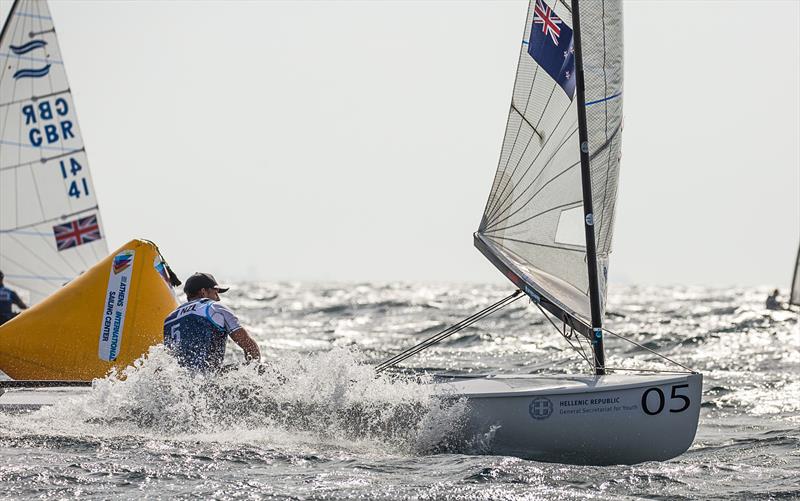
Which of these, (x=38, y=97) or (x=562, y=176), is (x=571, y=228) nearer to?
(x=562, y=176)

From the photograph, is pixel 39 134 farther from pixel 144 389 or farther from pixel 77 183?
pixel 144 389

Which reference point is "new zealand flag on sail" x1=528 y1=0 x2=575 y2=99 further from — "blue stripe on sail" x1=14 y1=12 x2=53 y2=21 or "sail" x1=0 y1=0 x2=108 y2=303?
"blue stripe on sail" x1=14 y1=12 x2=53 y2=21

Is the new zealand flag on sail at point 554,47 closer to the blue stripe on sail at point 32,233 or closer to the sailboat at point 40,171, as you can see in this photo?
the sailboat at point 40,171

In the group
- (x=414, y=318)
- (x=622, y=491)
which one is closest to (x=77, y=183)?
(x=622, y=491)

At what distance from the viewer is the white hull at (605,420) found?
21.9 ft

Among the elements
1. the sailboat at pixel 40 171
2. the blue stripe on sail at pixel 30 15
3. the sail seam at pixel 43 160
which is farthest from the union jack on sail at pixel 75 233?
the blue stripe on sail at pixel 30 15

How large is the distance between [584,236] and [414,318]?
57.6 feet

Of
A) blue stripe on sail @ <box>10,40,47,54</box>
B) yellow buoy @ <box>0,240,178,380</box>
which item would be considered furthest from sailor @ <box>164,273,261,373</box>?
blue stripe on sail @ <box>10,40,47,54</box>

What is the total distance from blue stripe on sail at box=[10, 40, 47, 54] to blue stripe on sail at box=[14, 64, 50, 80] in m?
0.26

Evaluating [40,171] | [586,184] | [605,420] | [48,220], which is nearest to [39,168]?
[40,171]

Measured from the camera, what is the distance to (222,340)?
24.1 feet

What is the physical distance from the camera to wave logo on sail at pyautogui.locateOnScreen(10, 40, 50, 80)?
13609 mm

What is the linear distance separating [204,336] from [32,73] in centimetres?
785

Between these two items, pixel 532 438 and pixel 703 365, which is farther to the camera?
pixel 703 365
